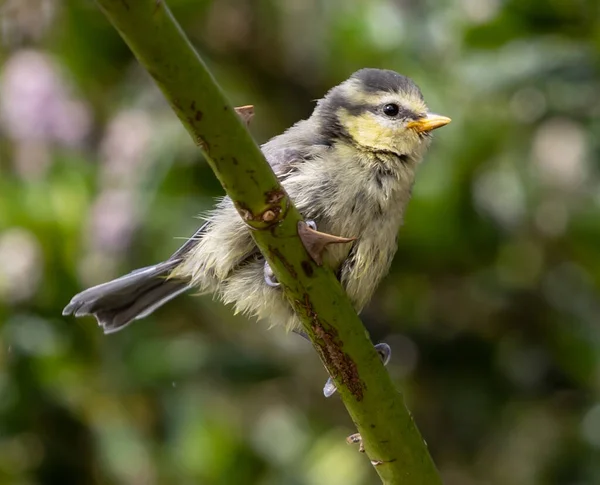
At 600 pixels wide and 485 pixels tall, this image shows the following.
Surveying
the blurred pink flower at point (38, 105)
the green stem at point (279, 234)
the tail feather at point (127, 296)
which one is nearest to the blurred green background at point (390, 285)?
the blurred pink flower at point (38, 105)

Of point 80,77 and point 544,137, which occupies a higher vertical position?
point 80,77

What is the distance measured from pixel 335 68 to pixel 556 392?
4.54ft

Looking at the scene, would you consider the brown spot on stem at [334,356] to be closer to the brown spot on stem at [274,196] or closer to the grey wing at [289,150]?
the brown spot on stem at [274,196]

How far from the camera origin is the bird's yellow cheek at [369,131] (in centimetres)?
228

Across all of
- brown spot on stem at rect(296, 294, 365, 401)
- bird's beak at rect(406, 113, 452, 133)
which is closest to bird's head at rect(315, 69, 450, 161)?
bird's beak at rect(406, 113, 452, 133)

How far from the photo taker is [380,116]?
237 centimetres

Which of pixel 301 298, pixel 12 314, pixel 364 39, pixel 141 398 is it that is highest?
pixel 364 39

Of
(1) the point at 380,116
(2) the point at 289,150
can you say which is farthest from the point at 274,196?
(1) the point at 380,116

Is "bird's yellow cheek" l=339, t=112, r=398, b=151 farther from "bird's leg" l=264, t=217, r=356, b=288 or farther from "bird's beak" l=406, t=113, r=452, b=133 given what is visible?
"bird's leg" l=264, t=217, r=356, b=288

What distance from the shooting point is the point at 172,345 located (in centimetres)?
322

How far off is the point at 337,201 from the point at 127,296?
77 cm

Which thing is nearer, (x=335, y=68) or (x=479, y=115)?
(x=479, y=115)

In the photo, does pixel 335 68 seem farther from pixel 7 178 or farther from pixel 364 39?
pixel 7 178

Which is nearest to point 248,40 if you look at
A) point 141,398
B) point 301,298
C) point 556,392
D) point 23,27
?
point 23,27
